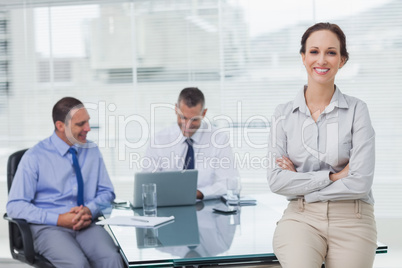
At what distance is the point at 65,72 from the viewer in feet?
18.2

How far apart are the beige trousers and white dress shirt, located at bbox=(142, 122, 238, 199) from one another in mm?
1382

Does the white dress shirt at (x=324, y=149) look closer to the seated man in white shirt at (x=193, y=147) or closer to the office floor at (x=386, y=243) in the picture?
the seated man in white shirt at (x=193, y=147)

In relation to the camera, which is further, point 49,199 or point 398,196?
point 398,196

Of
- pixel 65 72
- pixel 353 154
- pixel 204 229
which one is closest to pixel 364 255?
pixel 353 154

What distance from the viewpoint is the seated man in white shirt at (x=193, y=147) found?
3.87 meters

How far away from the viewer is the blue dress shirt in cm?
325

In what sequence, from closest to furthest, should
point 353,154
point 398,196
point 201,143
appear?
point 353,154, point 201,143, point 398,196

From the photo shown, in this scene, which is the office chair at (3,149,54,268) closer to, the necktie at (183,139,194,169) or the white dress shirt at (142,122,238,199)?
the white dress shirt at (142,122,238,199)

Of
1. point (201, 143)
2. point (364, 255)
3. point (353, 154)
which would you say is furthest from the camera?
point (201, 143)

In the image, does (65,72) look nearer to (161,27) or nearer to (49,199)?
(161,27)

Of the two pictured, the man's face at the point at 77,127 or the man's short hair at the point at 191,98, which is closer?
the man's face at the point at 77,127

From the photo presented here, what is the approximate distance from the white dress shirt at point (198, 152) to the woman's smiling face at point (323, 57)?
1377 mm

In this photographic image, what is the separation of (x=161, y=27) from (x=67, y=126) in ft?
7.36

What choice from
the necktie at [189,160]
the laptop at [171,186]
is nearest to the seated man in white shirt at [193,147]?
the necktie at [189,160]
